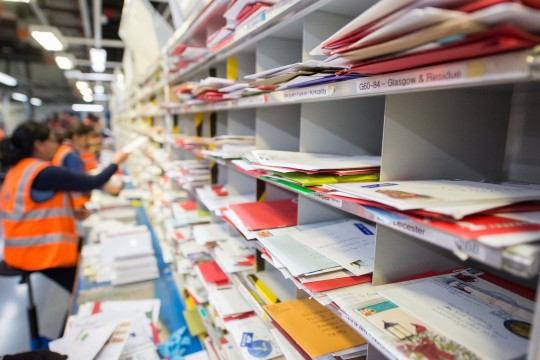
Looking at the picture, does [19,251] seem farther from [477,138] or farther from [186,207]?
[477,138]

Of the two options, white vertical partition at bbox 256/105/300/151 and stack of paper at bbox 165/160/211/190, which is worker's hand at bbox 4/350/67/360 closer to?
white vertical partition at bbox 256/105/300/151

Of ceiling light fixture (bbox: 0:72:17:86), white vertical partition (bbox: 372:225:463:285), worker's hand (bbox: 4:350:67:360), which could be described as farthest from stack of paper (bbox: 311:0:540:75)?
ceiling light fixture (bbox: 0:72:17:86)

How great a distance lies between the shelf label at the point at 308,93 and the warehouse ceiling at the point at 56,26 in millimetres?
5825

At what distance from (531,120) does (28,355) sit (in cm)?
212

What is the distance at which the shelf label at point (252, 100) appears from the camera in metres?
1.42

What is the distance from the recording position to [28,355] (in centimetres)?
147

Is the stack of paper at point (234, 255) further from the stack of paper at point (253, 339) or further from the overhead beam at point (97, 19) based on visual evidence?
the overhead beam at point (97, 19)

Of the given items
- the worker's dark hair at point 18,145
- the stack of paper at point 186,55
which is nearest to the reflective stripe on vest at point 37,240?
the worker's dark hair at point 18,145

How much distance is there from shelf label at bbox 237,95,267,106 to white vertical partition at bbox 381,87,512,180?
2.05 ft

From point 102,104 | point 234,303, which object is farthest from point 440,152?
point 102,104

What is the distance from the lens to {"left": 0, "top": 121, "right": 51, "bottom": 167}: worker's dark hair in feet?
8.36

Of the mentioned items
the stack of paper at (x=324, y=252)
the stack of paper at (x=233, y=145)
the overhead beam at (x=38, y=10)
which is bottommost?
the stack of paper at (x=324, y=252)

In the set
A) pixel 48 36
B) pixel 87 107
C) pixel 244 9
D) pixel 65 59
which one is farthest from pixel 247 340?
pixel 87 107

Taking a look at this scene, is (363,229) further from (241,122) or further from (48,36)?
(48,36)
